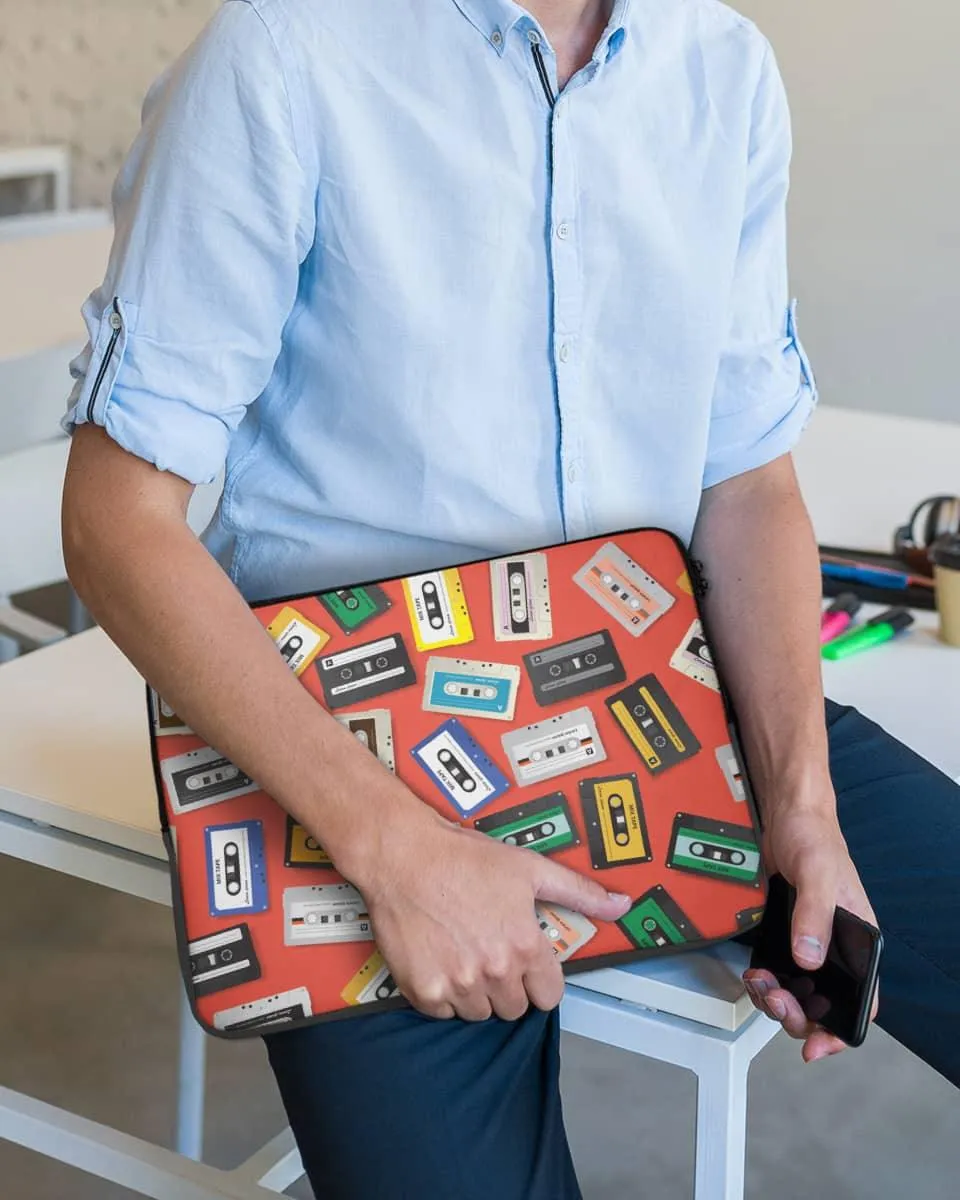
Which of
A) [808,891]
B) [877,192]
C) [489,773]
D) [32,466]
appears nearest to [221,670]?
[489,773]

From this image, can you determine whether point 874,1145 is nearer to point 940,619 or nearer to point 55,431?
point 940,619

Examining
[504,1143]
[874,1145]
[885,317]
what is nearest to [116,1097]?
[874,1145]

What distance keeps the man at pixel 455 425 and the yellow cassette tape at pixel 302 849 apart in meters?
0.05

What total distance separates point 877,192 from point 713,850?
2988mm

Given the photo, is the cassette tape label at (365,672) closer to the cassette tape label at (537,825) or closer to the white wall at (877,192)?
the cassette tape label at (537,825)

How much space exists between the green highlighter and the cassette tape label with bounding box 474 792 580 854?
1.54 feet

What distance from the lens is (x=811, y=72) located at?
3654 millimetres

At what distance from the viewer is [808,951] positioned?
90 centimetres

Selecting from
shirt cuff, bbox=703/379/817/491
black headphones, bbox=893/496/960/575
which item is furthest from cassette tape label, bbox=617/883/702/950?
black headphones, bbox=893/496/960/575

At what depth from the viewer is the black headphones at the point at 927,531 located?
58.6 inches

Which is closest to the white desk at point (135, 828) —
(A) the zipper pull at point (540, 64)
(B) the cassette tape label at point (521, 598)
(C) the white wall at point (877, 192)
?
(B) the cassette tape label at point (521, 598)

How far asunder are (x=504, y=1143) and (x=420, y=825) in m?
→ 0.18

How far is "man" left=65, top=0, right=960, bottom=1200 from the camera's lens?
2.87ft

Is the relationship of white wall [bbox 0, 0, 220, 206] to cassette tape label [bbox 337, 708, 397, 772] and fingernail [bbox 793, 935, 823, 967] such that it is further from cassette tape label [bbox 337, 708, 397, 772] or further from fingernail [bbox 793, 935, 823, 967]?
fingernail [bbox 793, 935, 823, 967]
